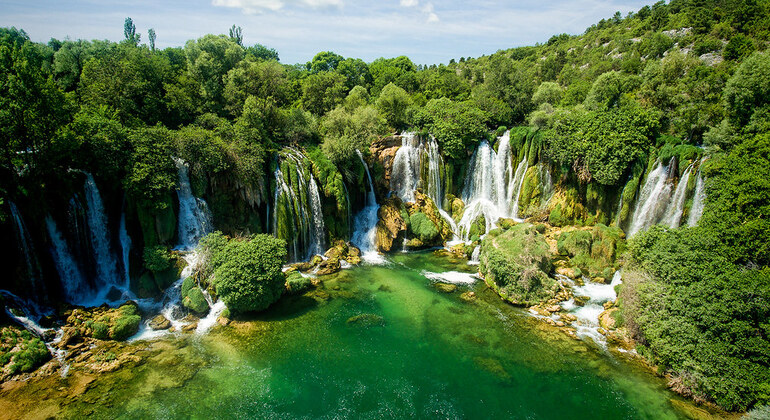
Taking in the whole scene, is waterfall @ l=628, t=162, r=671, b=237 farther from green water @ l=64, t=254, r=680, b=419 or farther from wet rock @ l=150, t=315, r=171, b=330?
wet rock @ l=150, t=315, r=171, b=330

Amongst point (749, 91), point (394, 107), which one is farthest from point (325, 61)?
point (749, 91)

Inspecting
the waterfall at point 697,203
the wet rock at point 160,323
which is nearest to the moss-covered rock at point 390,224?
the wet rock at point 160,323

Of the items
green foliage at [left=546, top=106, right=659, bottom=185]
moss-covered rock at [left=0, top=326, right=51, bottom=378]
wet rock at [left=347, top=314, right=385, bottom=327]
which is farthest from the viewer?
green foliage at [left=546, top=106, right=659, bottom=185]

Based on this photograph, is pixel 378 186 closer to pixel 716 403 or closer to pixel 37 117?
pixel 37 117

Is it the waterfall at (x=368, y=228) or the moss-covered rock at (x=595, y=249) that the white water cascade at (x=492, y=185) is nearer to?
the moss-covered rock at (x=595, y=249)

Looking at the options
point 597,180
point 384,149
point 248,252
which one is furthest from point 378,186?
point 597,180

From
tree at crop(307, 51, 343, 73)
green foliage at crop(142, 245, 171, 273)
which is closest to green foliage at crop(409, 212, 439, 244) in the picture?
green foliage at crop(142, 245, 171, 273)
